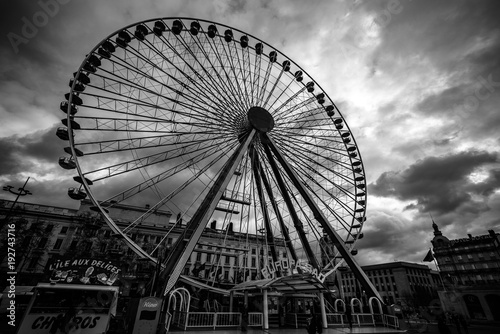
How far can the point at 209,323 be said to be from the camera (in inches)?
596

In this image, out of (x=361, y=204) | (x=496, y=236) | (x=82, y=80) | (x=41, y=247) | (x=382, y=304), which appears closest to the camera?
(x=82, y=80)

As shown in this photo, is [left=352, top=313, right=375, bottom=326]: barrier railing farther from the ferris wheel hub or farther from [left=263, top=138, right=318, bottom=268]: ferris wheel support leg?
the ferris wheel hub

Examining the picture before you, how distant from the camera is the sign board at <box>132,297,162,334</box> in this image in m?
11.2

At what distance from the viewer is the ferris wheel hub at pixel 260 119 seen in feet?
71.7

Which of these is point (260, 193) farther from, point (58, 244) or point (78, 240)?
point (58, 244)

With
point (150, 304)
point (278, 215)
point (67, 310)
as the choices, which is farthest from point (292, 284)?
point (67, 310)

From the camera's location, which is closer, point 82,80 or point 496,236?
point 82,80

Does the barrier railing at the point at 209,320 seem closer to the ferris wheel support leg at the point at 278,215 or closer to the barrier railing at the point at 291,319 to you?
the barrier railing at the point at 291,319

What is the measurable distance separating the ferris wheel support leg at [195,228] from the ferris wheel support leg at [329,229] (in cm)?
293

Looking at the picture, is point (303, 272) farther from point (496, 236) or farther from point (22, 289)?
point (496, 236)

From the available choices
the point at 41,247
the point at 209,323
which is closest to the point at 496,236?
the point at 209,323

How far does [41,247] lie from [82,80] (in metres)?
40.3

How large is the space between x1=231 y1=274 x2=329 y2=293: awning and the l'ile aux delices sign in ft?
28.6

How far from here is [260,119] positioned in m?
22.4
